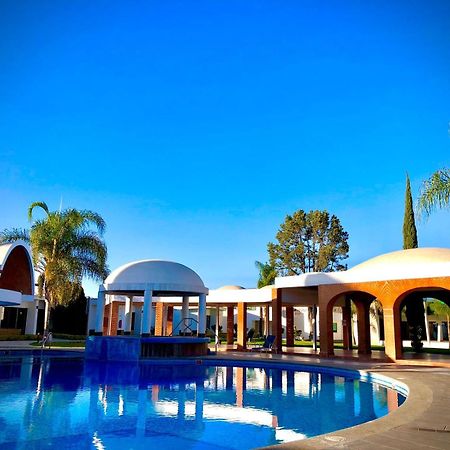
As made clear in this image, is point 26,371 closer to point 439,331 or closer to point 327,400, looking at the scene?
point 327,400

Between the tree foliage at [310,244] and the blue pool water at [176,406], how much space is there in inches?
891

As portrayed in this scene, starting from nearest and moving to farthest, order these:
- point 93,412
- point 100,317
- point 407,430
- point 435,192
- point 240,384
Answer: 1. point 407,430
2. point 93,412
3. point 435,192
4. point 240,384
5. point 100,317

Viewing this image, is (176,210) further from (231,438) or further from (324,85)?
(231,438)

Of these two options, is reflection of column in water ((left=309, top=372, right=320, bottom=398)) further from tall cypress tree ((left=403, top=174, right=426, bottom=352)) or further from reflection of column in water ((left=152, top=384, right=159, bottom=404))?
tall cypress tree ((left=403, top=174, right=426, bottom=352))

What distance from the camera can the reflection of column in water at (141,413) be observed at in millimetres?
8539

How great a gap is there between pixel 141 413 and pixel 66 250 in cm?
2022

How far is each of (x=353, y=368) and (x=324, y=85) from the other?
435 inches

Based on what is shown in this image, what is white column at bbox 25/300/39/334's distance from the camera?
37213mm

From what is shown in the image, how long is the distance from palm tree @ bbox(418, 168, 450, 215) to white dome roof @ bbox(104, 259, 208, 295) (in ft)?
48.0

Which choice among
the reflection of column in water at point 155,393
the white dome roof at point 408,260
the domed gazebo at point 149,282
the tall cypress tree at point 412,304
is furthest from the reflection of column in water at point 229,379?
the tall cypress tree at point 412,304

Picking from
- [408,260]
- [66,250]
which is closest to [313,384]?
[408,260]

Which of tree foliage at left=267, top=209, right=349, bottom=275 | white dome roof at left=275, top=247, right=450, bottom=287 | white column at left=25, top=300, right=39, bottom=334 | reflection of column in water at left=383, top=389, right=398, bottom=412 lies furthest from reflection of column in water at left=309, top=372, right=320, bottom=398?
white column at left=25, top=300, right=39, bottom=334

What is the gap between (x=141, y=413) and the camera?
10070 mm

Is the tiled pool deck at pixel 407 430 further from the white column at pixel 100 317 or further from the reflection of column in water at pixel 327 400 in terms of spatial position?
the white column at pixel 100 317
